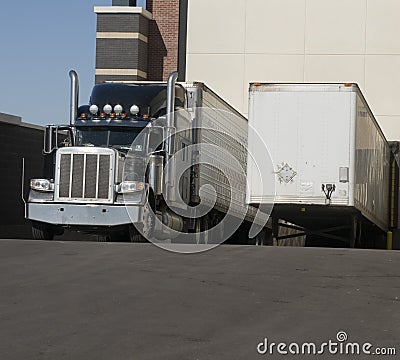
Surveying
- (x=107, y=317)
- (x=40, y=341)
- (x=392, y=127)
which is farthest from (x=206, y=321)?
(x=392, y=127)

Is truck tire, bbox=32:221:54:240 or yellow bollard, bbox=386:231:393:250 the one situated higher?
truck tire, bbox=32:221:54:240

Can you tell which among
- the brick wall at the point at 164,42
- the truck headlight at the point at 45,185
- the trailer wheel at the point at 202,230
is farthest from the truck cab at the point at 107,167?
the brick wall at the point at 164,42

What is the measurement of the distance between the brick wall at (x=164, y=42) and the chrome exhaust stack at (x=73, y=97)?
15365 millimetres

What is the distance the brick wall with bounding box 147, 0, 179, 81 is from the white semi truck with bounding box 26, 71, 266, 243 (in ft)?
46.3

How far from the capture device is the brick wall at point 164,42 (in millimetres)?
37469

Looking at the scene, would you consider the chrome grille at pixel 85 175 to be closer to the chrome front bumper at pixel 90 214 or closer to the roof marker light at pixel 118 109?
the chrome front bumper at pixel 90 214

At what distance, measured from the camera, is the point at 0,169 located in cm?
3000

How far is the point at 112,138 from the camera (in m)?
21.3

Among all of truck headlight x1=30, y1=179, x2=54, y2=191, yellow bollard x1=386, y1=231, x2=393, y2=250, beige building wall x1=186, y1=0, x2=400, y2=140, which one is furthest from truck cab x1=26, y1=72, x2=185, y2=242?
beige building wall x1=186, y1=0, x2=400, y2=140

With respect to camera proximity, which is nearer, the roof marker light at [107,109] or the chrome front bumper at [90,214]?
the chrome front bumper at [90,214]

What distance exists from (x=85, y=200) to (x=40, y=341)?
12.5 meters

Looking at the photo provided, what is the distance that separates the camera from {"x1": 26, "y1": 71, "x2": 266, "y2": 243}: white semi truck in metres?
20.4

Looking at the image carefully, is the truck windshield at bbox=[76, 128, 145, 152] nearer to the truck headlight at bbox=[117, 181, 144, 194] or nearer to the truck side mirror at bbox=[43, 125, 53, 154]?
the truck side mirror at bbox=[43, 125, 53, 154]

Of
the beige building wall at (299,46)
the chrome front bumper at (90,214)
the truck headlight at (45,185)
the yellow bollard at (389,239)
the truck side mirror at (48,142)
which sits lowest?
the yellow bollard at (389,239)
